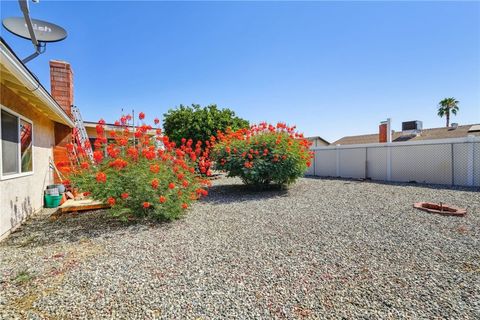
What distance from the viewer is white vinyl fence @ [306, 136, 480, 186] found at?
8953mm

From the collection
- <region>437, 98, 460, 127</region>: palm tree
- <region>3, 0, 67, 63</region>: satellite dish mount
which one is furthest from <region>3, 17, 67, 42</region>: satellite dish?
<region>437, 98, 460, 127</region>: palm tree

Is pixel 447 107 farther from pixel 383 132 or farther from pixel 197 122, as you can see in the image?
pixel 197 122

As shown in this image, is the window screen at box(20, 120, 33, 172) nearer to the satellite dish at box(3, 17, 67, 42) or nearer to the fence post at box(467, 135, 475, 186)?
the satellite dish at box(3, 17, 67, 42)

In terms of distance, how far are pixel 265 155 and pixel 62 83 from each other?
7.34 meters

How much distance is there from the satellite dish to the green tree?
708 centimetres

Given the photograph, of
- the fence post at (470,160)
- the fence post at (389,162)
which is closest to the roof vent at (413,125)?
the fence post at (389,162)

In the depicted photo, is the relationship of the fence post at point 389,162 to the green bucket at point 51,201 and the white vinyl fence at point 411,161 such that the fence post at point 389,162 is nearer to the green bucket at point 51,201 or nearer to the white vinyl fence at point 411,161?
the white vinyl fence at point 411,161

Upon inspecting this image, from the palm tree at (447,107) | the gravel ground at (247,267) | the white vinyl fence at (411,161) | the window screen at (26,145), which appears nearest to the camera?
the gravel ground at (247,267)

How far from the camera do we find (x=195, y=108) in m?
13.7

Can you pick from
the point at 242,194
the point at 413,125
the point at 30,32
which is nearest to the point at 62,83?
the point at 30,32

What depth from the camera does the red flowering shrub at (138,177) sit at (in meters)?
4.41

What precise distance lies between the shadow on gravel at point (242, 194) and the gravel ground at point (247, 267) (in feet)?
6.44

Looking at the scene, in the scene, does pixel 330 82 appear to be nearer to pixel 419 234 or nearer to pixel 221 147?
pixel 221 147

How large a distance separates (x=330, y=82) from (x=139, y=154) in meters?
9.14
